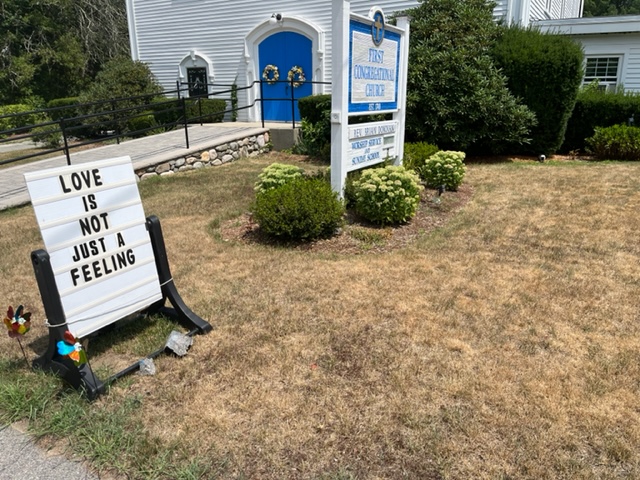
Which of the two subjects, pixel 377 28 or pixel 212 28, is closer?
pixel 377 28

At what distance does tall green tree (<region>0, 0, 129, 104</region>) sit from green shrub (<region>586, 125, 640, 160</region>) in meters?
20.2

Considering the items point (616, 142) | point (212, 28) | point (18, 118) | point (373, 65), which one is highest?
point (212, 28)

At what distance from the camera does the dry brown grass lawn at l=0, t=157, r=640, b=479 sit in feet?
7.74

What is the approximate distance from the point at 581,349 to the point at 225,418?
2194 mm

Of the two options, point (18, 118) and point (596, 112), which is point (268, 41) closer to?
point (596, 112)

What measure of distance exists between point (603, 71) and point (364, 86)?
10137 millimetres

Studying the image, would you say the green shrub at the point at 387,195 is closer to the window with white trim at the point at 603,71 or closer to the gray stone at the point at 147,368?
the gray stone at the point at 147,368

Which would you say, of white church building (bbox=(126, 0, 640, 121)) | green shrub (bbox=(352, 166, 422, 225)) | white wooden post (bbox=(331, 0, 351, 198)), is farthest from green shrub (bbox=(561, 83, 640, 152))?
white wooden post (bbox=(331, 0, 351, 198))

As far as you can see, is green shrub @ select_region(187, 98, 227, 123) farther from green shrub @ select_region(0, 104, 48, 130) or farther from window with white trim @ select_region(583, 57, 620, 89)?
window with white trim @ select_region(583, 57, 620, 89)

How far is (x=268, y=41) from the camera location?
46.8 feet

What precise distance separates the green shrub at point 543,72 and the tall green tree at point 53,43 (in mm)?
18815

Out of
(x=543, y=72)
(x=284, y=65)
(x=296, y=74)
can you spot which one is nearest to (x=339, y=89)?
(x=543, y=72)

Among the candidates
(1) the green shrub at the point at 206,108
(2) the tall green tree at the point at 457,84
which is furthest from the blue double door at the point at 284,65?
(2) the tall green tree at the point at 457,84

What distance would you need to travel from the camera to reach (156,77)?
16969mm
